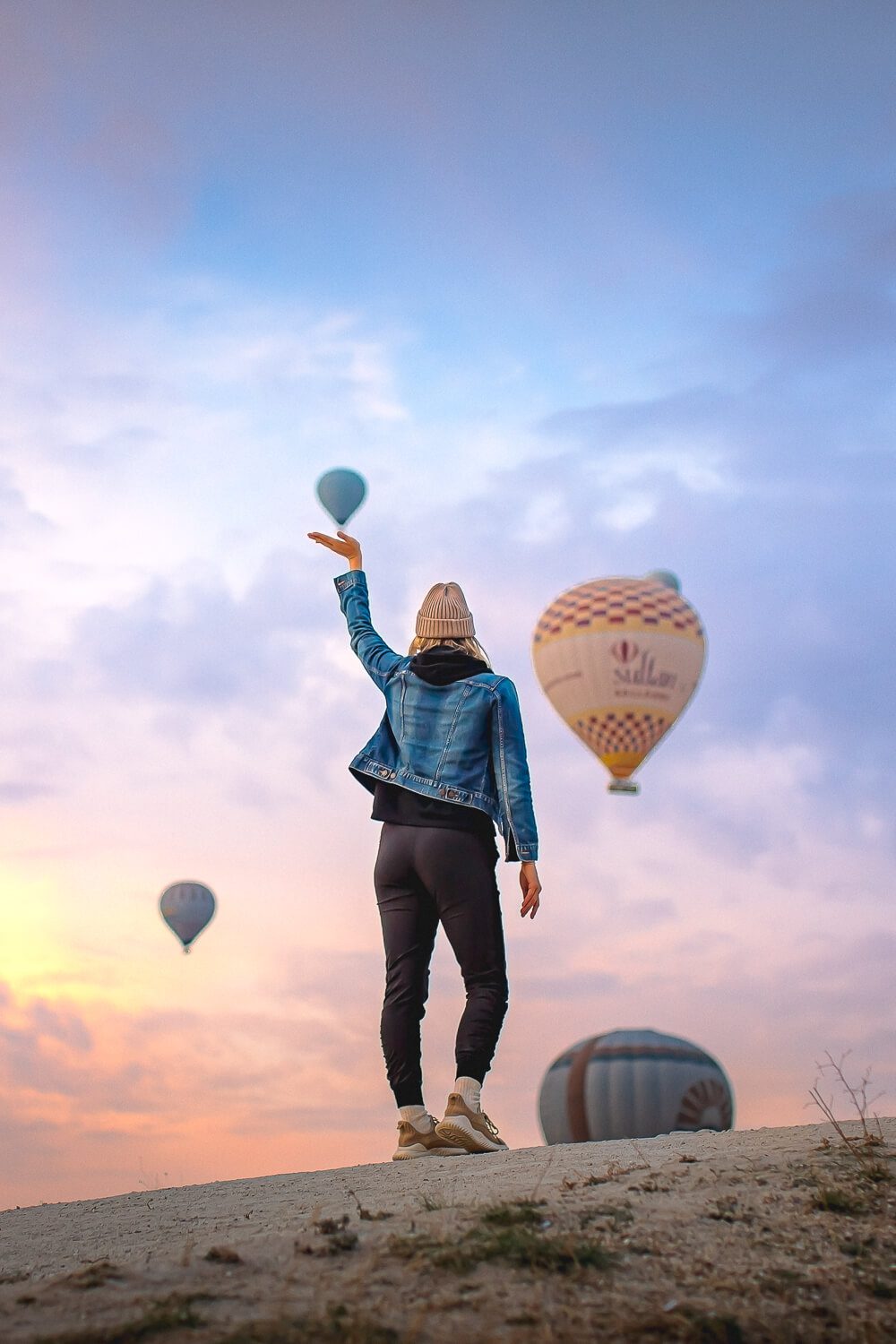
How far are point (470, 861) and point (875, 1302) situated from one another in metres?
3.75

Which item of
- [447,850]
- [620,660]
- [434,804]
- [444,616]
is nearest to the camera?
[447,850]

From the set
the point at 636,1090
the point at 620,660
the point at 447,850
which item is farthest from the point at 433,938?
the point at 620,660

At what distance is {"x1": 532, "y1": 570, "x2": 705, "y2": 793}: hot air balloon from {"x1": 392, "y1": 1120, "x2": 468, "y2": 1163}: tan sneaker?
83.8 ft

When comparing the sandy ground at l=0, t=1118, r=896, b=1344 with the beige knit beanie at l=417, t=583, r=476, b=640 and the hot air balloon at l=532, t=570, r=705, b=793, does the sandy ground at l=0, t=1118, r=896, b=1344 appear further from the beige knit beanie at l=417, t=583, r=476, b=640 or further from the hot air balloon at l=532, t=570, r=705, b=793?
the hot air balloon at l=532, t=570, r=705, b=793

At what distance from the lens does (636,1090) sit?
30.6 metres

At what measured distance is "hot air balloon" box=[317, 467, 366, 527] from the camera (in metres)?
15.0

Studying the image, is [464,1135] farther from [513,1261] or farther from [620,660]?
[620,660]

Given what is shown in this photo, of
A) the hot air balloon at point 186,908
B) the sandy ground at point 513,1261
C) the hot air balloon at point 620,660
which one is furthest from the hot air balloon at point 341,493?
the hot air balloon at point 186,908

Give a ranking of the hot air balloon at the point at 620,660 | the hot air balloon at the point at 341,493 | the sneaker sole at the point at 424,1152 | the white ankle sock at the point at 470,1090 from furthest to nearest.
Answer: the hot air balloon at the point at 620,660 → the hot air balloon at the point at 341,493 → the white ankle sock at the point at 470,1090 → the sneaker sole at the point at 424,1152

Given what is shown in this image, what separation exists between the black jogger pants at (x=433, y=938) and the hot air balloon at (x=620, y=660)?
25.1 metres

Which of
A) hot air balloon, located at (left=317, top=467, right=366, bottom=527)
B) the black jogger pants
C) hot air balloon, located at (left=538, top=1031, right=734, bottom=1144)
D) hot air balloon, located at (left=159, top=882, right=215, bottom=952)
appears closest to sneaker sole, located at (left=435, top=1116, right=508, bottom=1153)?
the black jogger pants

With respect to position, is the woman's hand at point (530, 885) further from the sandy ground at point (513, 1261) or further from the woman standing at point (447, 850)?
the sandy ground at point (513, 1261)

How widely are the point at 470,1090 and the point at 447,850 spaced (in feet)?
4.43

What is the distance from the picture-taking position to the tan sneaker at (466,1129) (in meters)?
7.82
